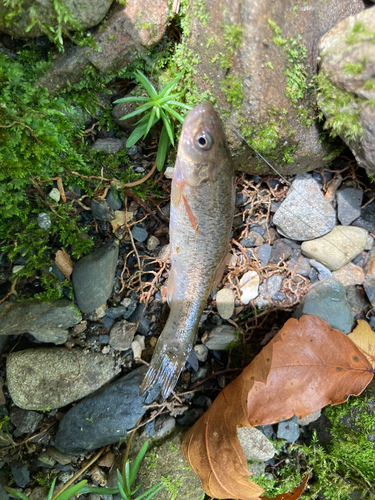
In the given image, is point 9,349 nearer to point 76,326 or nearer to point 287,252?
point 76,326

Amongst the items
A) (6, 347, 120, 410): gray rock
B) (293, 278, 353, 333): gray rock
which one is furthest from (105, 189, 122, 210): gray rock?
(293, 278, 353, 333): gray rock

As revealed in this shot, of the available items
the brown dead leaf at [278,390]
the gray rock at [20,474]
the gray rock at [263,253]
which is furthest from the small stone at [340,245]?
the gray rock at [20,474]

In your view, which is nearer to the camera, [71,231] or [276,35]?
[276,35]

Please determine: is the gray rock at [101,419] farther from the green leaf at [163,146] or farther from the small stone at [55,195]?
the green leaf at [163,146]

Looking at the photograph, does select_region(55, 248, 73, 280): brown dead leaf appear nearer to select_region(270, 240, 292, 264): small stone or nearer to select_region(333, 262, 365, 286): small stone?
select_region(270, 240, 292, 264): small stone

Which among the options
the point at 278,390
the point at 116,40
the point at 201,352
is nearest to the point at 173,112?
the point at 116,40

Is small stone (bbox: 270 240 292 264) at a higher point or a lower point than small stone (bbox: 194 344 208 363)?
higher

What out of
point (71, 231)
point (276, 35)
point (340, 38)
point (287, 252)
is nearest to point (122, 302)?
point (71, 231)
